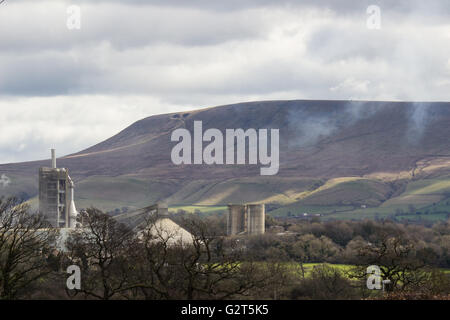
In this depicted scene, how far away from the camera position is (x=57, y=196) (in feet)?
580

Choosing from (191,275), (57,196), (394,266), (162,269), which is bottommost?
(191,275)

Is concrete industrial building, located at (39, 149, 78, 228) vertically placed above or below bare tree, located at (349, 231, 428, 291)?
above

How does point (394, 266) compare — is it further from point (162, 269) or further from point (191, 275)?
point (191, 275)

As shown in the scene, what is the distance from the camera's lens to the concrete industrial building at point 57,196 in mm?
174750

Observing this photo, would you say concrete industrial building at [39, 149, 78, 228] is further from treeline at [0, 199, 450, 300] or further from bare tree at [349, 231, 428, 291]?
bare tree at [349, 231, 428, 291]

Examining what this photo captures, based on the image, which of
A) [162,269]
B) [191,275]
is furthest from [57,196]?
[191,275]

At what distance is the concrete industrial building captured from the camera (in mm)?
174750

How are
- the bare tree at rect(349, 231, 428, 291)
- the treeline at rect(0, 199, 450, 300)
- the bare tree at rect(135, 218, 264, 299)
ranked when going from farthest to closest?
the bare tree at rect(349, 231, 428, 291), the treeline at rect(0, 199, 450, 300), the bare tree at rect(135, 218, 264, 299)

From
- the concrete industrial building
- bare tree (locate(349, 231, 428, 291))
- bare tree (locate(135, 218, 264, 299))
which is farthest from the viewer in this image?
the concrete industrial building

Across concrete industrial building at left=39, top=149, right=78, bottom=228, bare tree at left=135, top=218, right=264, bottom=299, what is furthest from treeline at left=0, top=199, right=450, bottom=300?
concrete industrial building at left=39, top=149, right=78, bottom=228

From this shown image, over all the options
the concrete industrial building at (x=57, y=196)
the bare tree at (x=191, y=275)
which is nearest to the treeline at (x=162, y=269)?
the bare tree at (x=191, y=275)

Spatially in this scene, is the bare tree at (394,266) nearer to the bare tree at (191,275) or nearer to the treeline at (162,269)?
the treeline at (162,269)
